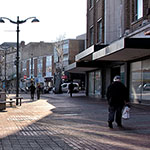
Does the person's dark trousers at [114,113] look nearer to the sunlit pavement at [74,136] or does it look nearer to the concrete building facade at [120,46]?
the sunlit pavement at [74,136]

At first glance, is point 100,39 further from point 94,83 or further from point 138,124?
point 138,124

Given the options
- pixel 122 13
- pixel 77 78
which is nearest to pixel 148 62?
pixel 122 13

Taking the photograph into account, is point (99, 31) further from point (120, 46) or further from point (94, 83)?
point (120, 46)

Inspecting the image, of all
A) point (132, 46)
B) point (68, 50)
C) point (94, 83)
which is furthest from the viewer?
point (68, 50)

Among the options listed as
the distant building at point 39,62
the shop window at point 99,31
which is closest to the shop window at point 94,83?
the shop window at point 99,31

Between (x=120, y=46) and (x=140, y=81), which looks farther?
(x=140, y=81)

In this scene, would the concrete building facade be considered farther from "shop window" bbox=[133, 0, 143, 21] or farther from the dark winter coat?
the dark winter coat

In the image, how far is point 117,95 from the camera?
1084 cm

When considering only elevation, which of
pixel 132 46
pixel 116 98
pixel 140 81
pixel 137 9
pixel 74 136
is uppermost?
pixel 137 9

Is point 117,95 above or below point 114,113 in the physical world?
above

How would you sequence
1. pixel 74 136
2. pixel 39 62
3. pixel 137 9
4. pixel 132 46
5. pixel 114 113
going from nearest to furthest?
pixel 74 136
pixel 114 113
pixel 132 46
pixel 137 9
pixel 39 62

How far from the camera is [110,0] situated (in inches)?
1175

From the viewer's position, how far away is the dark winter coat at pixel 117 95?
35.6ft

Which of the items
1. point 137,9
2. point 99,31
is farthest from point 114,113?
point 99,31
